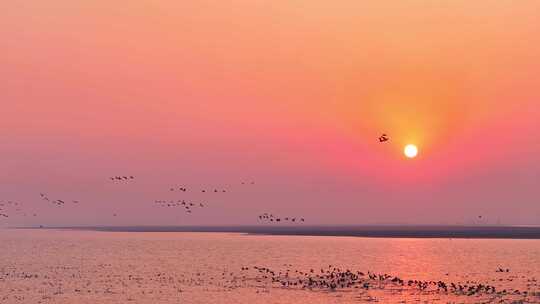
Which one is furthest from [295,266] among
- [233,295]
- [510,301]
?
[510,301]

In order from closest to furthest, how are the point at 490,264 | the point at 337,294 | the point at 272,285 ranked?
the point at 337,294 → the point at 272,285 → the point at 490,264

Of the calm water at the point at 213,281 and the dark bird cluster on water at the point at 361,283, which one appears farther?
the dark bird cluster on water at the point at 361,283

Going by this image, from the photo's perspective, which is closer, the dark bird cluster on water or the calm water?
the calm water

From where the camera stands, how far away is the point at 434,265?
107812 mm

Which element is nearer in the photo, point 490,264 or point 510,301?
point 510,301

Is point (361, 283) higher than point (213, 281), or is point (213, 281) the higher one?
point (361, 283)

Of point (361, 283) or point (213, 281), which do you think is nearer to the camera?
point (361, 283)

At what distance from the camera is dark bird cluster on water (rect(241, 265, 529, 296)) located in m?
68.2

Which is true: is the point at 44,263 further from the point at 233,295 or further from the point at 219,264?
the point at 233,295

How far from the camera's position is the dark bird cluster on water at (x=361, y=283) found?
68.2 metres

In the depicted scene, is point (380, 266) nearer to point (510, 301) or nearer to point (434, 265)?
point (434, 265)

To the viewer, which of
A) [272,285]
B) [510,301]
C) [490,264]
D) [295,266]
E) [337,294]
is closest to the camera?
[510,301]

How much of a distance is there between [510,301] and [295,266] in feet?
146

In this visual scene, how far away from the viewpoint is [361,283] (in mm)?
74562
